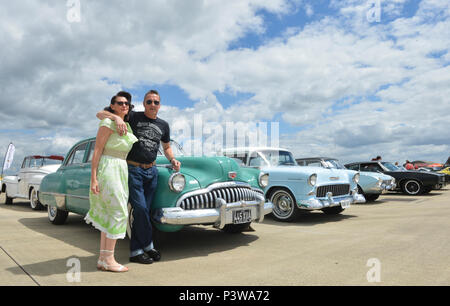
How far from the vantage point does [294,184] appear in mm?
6965

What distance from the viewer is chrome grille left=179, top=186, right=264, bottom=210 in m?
4.15

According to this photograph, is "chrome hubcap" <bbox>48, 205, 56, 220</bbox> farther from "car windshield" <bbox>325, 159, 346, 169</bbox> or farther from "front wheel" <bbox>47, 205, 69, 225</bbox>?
"car windshield" <bbox>325, 159, 346, 169</bbox>

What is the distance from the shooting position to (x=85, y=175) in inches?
210

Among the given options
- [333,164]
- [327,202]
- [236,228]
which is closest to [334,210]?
[327,202]

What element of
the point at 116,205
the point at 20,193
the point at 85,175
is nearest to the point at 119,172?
the point at 116,205

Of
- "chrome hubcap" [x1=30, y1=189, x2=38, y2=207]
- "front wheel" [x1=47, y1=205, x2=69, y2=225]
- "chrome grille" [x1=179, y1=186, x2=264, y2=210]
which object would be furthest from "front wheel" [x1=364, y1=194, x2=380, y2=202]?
"chrome hubcap" [x1=30, y1=189, x2=38, y2=207]

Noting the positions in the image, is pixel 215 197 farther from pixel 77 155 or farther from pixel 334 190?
pixel 334 190

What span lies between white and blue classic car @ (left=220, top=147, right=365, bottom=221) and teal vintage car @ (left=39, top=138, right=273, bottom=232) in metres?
1.80

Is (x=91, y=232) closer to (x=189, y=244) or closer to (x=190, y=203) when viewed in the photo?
(x=189, y=244)

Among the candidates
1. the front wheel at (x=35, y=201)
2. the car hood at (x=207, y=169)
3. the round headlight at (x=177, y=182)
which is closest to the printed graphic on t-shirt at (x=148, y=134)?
the round headlight at (x=177, y=182)

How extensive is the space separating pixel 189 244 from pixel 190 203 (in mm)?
980

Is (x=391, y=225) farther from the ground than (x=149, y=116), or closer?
closer

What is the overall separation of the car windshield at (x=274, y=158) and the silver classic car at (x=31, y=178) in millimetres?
5760

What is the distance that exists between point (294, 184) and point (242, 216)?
108 inches
